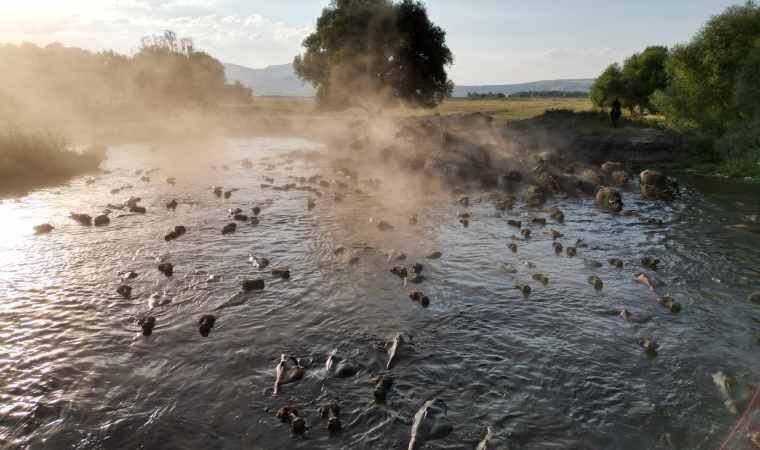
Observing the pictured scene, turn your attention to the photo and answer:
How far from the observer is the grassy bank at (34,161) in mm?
40406

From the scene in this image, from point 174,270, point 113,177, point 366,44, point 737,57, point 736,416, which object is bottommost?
point 736,416

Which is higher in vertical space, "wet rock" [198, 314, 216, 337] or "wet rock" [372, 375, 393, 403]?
"wet rock" [198, 314, 216, 337]

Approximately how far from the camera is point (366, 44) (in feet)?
230

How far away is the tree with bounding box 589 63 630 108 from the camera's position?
9356 cm

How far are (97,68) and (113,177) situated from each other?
84.9 metres

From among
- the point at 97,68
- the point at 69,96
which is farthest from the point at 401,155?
the point at 97,68

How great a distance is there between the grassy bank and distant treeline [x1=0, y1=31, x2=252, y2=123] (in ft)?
38.2

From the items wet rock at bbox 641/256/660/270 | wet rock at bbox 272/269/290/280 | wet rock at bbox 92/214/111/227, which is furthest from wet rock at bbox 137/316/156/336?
wet rock at bbox 641/256/660/270

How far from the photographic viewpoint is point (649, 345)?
14547 millimetres

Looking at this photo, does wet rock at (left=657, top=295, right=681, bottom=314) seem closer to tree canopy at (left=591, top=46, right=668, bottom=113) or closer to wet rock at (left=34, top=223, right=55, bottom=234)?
wet rock at (left=34, top=223, right=55, bottom=234)

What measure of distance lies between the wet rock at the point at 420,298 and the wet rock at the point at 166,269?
10847mm

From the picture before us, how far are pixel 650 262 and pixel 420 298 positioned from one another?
12053 mm

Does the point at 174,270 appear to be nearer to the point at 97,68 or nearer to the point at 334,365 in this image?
the point at 334,365

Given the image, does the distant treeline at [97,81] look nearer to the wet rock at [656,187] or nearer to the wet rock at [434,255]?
the wet rock at [434,255]
